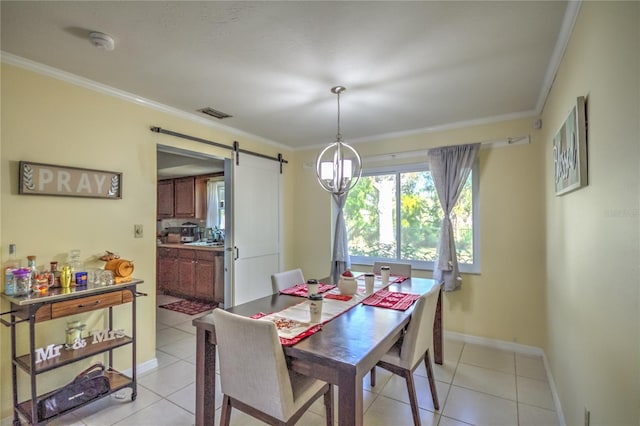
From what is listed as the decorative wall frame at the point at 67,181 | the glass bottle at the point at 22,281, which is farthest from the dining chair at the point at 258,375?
the decorative wall frame at the point at 67,181

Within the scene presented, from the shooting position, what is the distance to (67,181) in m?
2.17

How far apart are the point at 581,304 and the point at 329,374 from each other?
131 cm

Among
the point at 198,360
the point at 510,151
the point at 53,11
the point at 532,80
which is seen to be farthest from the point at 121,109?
the point at 510,151

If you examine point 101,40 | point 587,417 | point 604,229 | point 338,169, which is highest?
point 101,40

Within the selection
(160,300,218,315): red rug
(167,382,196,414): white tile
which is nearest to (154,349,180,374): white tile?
(167,382,196,414): white tile

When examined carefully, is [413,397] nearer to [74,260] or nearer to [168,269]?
[74,260]

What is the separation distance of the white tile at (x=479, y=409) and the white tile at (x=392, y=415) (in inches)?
5.4

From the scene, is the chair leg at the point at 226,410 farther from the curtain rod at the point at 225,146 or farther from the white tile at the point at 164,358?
the curtain rod at the point at 225,146

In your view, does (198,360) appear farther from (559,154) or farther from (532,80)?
(532,80)

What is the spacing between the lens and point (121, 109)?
98.7 inches

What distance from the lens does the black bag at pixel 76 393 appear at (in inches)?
72.6

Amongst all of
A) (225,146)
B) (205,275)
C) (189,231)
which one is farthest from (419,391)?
(189,231)

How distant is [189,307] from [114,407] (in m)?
2.50

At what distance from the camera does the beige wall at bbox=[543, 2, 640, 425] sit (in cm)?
95
